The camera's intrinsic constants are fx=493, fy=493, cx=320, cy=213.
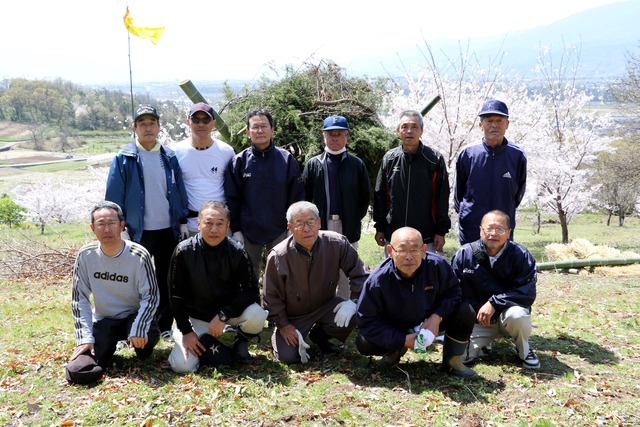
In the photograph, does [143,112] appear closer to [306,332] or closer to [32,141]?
[306,332]

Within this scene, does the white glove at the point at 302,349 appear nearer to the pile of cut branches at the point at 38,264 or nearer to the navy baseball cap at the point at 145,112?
the navy baseball cap at the point at 145,112

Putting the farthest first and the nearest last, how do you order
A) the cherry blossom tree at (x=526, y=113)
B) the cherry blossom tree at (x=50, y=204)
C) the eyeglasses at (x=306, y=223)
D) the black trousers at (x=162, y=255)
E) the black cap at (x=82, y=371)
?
the cherry blossom tree at (x=50, y=204) → the cherry blossom tree at (x=526, y=113) → the black trousers at (x=162, y=255) → the eyeglasses at (x=306, y=223) → the black cap at (x=82, y=371)

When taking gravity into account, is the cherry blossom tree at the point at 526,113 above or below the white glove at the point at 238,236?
above

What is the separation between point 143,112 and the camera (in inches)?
214

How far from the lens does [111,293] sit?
5.09 metres

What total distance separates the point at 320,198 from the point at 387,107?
10.3 ft

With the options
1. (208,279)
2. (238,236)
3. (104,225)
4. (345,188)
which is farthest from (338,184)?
(104,225)

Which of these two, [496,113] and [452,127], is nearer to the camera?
[496,113]

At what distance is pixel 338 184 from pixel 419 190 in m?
0.96

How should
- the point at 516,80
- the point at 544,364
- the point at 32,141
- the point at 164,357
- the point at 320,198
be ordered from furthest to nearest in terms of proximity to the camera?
1. the point at 32,141
2. the point at 516,80
3. the point at 320,198
4. the point at 164,357
5. the point at 544,364

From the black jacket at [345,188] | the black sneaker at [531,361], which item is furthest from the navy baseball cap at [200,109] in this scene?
the black sneaker at [531,361]

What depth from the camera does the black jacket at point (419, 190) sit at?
571 centimetres

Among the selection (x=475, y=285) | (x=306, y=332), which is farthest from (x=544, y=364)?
(x=306, y=332)

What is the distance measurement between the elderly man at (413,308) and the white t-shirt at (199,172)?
2265 mm
